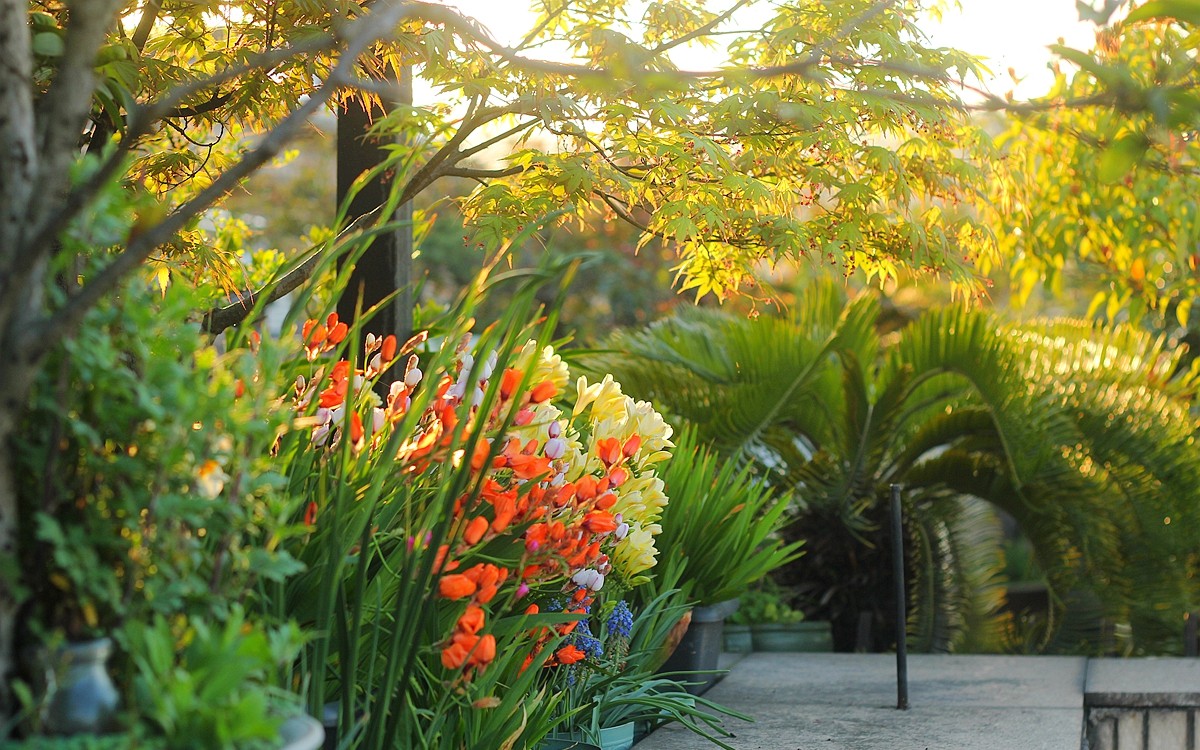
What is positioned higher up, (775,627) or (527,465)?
(527,465)

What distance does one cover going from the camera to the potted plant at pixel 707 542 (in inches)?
135

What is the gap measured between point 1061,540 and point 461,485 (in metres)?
4.61

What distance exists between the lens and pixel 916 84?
3.62 meters

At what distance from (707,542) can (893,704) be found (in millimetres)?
784

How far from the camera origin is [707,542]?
3527mm

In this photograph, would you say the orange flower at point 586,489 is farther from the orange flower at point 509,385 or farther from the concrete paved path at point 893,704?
the concrete paved path at point 893,704

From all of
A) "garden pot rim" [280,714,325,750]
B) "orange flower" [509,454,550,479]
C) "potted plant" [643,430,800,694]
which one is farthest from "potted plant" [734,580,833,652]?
"garden pot rim" [280,714,325,750]

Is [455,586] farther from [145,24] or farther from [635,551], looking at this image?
[145,24]

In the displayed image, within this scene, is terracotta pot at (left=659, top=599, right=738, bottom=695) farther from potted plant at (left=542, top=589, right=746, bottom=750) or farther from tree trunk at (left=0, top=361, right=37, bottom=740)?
tree trunk at (left=0, top=361, right=37, bottom=740)

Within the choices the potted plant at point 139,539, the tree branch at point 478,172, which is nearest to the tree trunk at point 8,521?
the potted plant at point 139,539

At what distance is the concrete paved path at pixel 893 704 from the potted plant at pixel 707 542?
9.9 inches

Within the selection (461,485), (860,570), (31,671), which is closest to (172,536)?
(31,671)

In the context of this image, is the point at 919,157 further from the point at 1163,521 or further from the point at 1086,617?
the point at 1086,617

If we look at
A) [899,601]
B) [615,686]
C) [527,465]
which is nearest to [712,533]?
[899,601]
